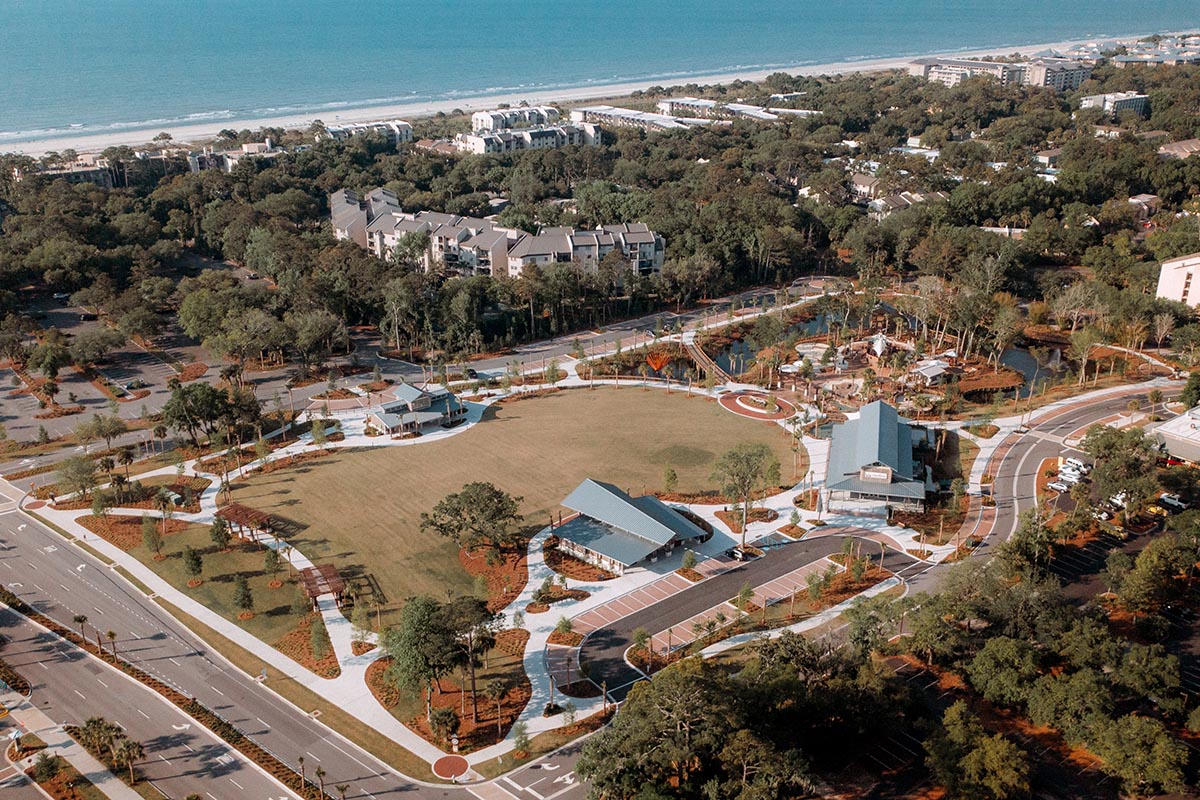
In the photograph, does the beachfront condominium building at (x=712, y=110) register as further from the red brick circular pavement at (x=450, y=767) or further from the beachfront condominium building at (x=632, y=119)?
the red brick circular pavement at (x=450, y=767)

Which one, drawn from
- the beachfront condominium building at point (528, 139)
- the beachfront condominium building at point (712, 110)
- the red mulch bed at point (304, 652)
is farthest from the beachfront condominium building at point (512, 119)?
the red mulch bed at point (304, 652)

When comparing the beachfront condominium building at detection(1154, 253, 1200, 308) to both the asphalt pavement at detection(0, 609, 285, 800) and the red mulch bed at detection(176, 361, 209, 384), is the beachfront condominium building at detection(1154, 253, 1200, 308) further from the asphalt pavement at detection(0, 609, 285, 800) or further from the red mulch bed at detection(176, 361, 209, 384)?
the red mulch bed at detection(176, 361, 209, 384)

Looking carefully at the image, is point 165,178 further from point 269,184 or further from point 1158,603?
point 1158,603

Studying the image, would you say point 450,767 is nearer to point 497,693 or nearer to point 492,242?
point 497,693

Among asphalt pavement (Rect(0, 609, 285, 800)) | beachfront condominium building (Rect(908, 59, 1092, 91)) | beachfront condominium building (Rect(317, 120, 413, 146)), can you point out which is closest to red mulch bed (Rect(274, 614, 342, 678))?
asphalt pavement (Rect(0, 609, 285, 800))

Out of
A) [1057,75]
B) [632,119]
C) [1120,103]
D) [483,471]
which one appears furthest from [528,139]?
[1057,75]

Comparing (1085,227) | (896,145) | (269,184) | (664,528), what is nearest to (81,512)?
(664,528)
